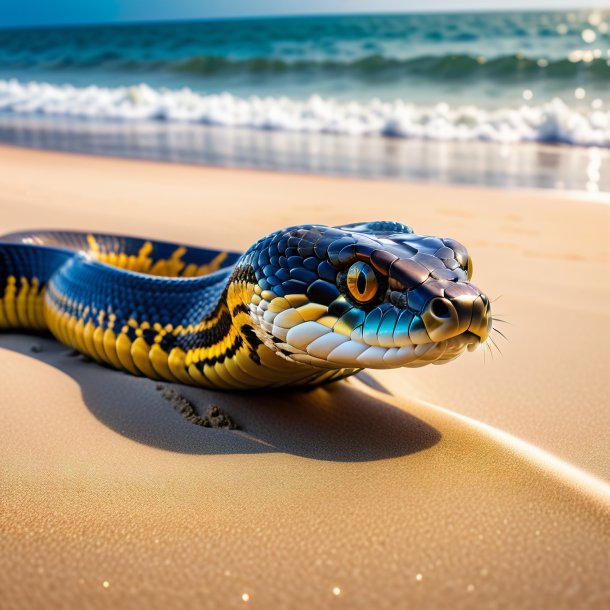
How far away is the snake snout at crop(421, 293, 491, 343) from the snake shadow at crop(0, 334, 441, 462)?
0.40 metres

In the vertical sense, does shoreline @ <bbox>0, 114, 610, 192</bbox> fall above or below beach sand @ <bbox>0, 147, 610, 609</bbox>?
below

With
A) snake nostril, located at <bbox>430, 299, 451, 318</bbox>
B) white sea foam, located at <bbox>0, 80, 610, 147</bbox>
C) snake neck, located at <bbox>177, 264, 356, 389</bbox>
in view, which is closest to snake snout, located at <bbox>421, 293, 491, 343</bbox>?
snake nostril, located at <bbox>430, 299, 451, 318</bbox>

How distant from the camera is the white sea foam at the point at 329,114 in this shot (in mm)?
15148

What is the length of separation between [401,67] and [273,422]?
980 inches

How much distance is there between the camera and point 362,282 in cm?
201

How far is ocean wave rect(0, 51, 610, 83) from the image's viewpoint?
22.9 m

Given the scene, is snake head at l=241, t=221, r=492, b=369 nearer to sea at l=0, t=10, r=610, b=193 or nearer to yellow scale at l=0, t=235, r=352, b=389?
yellow scale at l=0, t=235, r=352, b=389

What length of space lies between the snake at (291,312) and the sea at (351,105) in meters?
6.94

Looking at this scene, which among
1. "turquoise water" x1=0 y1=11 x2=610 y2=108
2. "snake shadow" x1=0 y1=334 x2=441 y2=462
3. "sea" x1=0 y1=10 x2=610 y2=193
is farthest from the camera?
"turquoise water" x1=0 y1=11 x2=610 y2=108

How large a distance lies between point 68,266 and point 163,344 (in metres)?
1.00

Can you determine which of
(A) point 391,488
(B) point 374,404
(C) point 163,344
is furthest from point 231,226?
(A) point 391,488

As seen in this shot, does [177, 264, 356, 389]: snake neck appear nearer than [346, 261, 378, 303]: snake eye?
No

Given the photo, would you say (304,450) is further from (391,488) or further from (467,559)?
(467,559)

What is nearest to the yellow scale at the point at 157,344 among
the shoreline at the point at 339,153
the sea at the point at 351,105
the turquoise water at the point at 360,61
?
the shoreline at the point at 339,153
